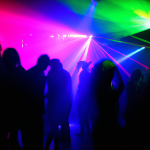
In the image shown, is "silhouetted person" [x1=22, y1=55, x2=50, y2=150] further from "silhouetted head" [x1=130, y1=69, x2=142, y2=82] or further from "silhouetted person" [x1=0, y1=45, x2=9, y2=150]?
"silhouetted head" [x1=130, y1=69, x2=142, y2=82]

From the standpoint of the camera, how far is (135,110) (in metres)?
2.47

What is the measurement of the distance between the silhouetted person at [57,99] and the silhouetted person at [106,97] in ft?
1.65

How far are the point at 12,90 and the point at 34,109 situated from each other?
Result: 1.24 ft

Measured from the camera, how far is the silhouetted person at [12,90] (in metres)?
1.48

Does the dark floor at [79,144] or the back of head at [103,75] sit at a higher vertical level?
the back of head at [103,75]

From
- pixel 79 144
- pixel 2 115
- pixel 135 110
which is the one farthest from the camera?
pixel 135 110

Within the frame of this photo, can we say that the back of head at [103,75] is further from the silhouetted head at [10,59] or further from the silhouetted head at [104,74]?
the silhouetted head at [10,59]

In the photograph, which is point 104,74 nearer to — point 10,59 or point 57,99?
point 57,99

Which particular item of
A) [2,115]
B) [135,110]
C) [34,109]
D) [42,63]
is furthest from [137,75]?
[2,115]

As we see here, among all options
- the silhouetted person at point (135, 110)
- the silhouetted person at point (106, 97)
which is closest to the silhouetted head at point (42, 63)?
the silhouetted person at point (106, 97)

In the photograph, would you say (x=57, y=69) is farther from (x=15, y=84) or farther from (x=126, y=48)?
(x=126, y=48)

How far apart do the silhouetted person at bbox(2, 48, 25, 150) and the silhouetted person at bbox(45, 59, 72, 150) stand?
0.48 meters

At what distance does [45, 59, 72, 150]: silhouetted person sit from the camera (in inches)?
73.4

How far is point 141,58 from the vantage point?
15.5 ft
